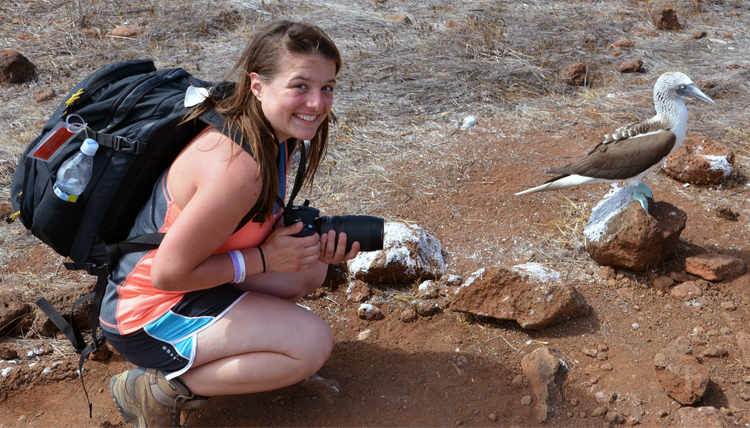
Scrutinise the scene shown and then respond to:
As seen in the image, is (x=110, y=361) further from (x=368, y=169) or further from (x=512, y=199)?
(x=512, y=199)

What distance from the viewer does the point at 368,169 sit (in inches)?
166

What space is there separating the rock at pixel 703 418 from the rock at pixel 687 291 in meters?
0.77

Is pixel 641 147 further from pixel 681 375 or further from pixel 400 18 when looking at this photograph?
pixel 400 18

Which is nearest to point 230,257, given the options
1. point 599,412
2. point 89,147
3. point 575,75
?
point 89,147

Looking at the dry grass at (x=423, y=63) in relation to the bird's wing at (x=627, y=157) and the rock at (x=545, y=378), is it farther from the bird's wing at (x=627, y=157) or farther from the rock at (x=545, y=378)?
the rock at (x=545, y=378)

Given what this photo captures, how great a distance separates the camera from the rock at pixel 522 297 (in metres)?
2.76

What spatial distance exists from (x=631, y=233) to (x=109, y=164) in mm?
2372

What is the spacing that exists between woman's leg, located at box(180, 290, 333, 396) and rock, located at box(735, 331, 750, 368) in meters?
1.84

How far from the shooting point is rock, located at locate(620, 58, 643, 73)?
574 cm

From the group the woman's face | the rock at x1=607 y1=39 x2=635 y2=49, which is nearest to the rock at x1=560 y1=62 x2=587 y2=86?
the rock at x1=607 y1=39 x2=635 y2=49

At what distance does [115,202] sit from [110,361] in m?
1.07

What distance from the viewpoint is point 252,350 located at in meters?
2.09

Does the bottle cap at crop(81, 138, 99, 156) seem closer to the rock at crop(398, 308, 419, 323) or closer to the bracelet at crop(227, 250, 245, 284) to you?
the bracelet at crop(227, 250, 245, 284)

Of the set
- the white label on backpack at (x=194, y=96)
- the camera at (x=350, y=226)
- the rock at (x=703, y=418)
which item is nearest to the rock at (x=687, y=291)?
the rock at (x=703, y=418)
